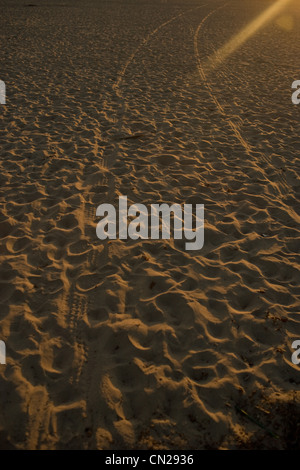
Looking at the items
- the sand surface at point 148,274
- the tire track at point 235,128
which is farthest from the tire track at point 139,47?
the tire track at point 235,128

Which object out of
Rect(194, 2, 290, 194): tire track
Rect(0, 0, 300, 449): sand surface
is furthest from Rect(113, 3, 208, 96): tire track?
Rect(194, 2, 290, 194): tire track

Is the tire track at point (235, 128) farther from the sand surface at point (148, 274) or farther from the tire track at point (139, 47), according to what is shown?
the tire track at point (139, 47)

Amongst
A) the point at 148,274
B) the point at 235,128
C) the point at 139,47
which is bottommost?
the point at 148,274

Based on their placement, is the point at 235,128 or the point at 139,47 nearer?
the point at 235,128

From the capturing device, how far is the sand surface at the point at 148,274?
2.94 meters

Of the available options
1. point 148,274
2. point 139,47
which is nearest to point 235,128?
point 148,274

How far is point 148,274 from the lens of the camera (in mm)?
4270

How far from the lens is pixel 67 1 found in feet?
86.8

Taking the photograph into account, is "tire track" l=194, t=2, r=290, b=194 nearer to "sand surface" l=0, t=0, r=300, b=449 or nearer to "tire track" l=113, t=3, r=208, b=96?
"sand surface" l=0, t=0, r=300, b=449

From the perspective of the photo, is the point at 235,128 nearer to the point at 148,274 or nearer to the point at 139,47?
the point at 148,274

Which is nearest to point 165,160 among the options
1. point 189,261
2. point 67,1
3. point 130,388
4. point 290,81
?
point 189,261

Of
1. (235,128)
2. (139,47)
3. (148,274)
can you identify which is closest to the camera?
(148,274)

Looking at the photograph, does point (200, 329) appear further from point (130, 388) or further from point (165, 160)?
point (165, 160)

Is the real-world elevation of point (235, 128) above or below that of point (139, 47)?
below
